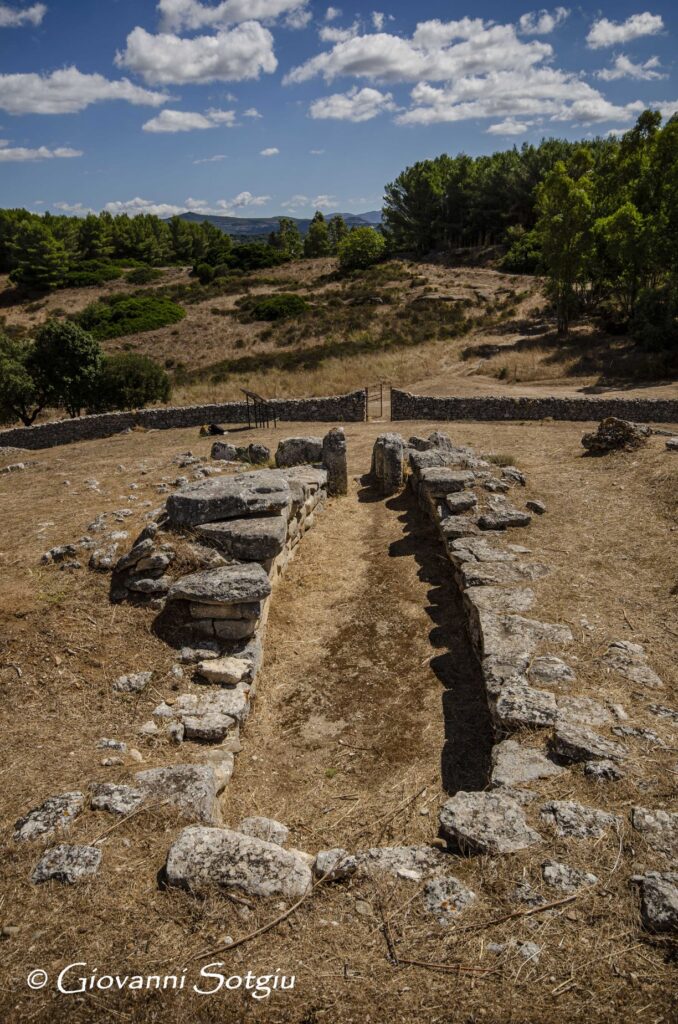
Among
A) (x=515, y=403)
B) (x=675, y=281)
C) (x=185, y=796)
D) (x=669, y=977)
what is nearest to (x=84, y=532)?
(x=185, y=796)

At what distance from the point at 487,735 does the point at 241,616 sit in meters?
2.89

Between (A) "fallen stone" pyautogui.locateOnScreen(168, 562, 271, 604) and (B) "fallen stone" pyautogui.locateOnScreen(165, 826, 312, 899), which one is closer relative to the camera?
(B) "fallen stone" pyautogui.locateOnScreen(165, 826, 312, 899)

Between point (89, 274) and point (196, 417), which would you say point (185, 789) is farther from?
point (89, 274)

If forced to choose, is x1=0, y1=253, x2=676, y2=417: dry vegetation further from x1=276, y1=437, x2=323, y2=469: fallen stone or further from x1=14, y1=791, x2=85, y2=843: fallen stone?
x1=14, y1=791, x2=85, y2=843: fallen stone

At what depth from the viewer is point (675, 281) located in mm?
24875

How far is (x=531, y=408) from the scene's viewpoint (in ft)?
64.6

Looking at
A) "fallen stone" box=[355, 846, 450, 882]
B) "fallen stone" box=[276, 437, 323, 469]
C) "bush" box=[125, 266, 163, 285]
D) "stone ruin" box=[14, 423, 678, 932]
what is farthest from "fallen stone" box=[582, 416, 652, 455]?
"bush" box=[125, 266, 163, 285]

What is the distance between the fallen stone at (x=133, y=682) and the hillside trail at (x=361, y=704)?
1.13m

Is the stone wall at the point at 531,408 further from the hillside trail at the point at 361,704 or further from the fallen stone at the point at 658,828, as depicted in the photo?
the fallen stone at the point at 658,828

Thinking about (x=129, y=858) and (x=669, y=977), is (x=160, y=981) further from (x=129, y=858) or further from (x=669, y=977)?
(x=669, y=977)

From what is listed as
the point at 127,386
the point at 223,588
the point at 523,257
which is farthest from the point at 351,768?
the point at 523,257

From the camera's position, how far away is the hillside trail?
199 inches

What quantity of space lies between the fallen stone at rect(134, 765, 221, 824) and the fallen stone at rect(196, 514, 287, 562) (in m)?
3.10

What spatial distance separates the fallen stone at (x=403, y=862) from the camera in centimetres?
Answer: 385
